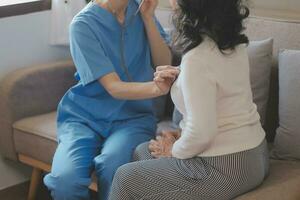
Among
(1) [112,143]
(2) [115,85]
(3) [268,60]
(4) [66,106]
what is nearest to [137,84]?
(2) [115,85]

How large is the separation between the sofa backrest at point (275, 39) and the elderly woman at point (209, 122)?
0.50 meters

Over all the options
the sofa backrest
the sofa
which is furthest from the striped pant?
the sofa backrest

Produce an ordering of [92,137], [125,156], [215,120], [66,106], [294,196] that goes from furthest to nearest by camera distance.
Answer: [66,106] → [92,137] → [125,156] → [294,196] → [215,120]

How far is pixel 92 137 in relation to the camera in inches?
76.9

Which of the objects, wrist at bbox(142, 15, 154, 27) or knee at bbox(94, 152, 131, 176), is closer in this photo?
knee at bbox(94, 152, 131, 176)

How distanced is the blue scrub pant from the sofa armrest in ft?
1.54

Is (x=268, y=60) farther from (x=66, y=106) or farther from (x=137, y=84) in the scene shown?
(x=66, y=106)

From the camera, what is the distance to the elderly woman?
4.76ft

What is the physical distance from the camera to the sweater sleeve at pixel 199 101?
4.69 feet

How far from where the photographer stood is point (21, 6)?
8.30 feet

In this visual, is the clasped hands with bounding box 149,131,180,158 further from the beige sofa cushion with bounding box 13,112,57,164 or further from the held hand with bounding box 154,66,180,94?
the beige sofa cushion with bounding box 13,112,57,164

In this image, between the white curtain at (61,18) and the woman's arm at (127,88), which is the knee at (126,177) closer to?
the woman's arm at (127,88)

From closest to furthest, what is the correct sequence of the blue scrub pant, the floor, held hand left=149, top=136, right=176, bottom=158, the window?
held hand left=149, top=136, right=176, bottom=158 → the blue scrub pant → the window → the floor

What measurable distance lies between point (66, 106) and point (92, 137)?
0.67ft
